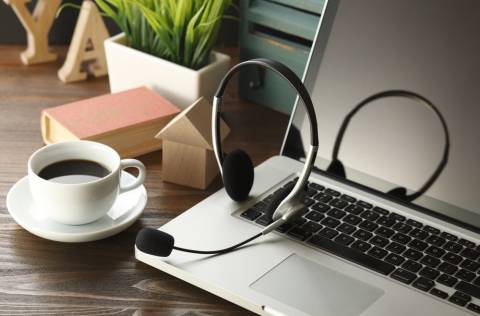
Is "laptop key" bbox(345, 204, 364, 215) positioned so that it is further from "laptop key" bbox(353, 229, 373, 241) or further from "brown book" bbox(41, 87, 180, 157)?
"brown book" bbox(41, 87, 180, 157)

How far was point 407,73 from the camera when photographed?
3.27 ft

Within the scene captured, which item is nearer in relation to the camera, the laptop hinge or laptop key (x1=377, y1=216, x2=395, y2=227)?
the laptop hinge

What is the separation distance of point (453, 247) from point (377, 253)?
91mm

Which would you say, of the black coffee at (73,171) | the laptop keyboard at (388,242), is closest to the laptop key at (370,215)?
the laptop keyboard at (388,242)

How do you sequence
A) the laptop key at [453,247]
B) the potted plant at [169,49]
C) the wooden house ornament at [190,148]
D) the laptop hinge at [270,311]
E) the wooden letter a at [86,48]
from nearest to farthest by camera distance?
the laptop hinge at [270,311], the laptop key at [453,247], the wooden house ornament at [190,148], the potted plant at [169,49], the wooden letter a at [86,48]

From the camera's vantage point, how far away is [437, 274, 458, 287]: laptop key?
84 centimetres

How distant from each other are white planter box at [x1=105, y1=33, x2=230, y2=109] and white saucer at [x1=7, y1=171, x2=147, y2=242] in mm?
212

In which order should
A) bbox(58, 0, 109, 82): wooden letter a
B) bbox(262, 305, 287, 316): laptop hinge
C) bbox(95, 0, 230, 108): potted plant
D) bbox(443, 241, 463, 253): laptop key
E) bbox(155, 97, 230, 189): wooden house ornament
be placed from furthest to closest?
bbox(58, 0, 109, 82): wooden letter a < bbox(95, 0, 230, 108): potted plant < bbox(155, 97, 230, 189): wooden house ornament < bbox(443, 241, 463, 253): laptop key < bbox(262, 305, 287, 316): laptop hinge

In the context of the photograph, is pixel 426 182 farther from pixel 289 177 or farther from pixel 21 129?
pixel 21 129

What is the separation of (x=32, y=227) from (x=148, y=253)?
0.15m

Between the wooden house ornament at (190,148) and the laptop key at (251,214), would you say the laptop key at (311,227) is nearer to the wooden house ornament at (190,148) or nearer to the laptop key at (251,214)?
the laptop key at (251,214)

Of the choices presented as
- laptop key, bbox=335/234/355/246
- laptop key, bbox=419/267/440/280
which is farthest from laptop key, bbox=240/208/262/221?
laptop key, bbox=419/267/440/280

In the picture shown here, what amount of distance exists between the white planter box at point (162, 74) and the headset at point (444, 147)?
227mm

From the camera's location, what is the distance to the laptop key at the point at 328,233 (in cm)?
91
